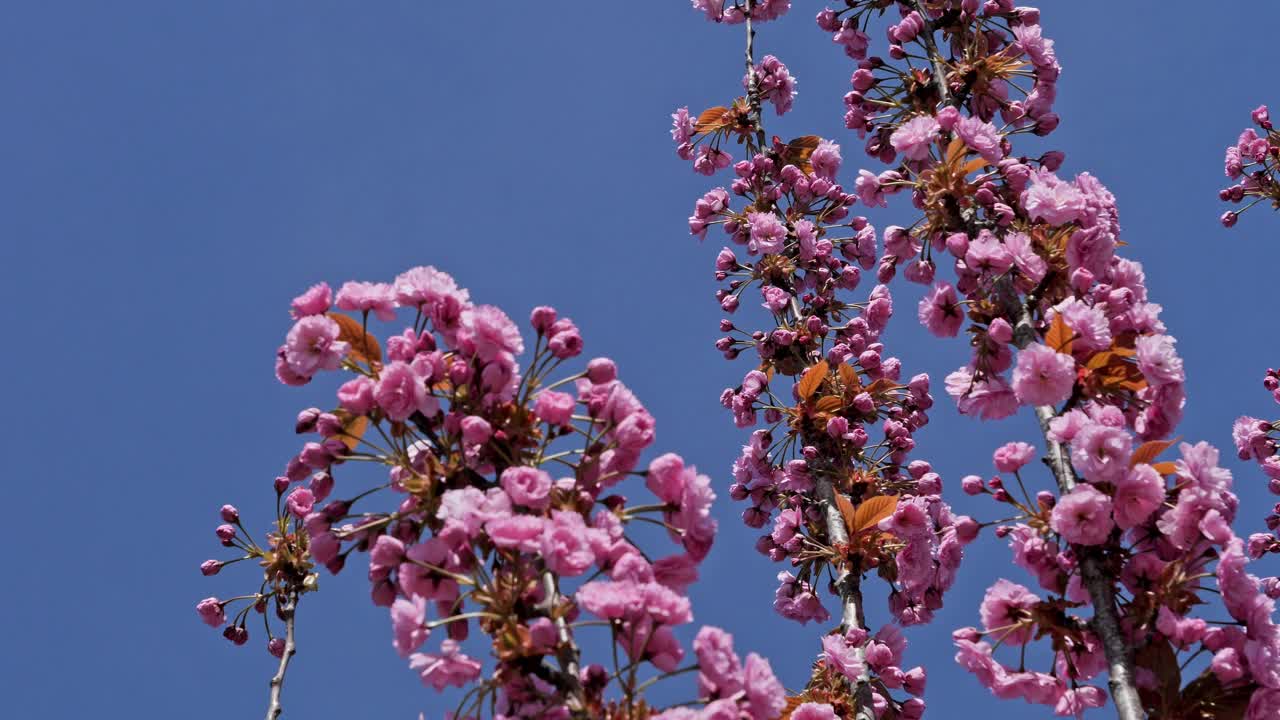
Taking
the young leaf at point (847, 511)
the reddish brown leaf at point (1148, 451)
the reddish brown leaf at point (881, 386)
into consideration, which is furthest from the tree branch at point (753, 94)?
the reddish brown leaf at point (1148, 451)

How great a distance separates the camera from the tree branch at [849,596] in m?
5.99

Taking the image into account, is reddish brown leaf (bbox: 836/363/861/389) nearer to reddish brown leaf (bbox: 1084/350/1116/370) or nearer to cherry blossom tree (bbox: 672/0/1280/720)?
cherry blossom tree (bbox: 672/0/1280/720)

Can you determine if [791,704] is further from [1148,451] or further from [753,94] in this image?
[753,94]

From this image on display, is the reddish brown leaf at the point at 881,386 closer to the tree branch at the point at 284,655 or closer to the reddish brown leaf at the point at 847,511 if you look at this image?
the reddish brown leaf at the point at 847,511

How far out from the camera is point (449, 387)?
3.98 metres

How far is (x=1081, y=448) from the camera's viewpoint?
445 centimetres

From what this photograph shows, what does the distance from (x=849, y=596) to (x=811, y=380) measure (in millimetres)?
1328

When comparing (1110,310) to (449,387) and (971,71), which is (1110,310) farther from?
(449,387)

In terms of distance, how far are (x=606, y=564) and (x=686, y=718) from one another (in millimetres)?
556

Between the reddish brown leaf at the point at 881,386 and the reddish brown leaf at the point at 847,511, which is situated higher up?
the reddish brown leaf at the point at 881,386

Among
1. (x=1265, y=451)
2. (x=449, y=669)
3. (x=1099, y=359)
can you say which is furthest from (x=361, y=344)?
(x=1265, y=451)

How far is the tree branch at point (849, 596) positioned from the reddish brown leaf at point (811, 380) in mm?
564

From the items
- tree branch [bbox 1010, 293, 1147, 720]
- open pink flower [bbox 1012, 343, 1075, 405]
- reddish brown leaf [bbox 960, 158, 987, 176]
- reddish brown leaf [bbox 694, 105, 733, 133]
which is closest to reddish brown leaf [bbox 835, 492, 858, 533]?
tree branch [bbox 1010, 293, 1147, 720]

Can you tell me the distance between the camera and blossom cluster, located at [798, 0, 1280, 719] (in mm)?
4371
